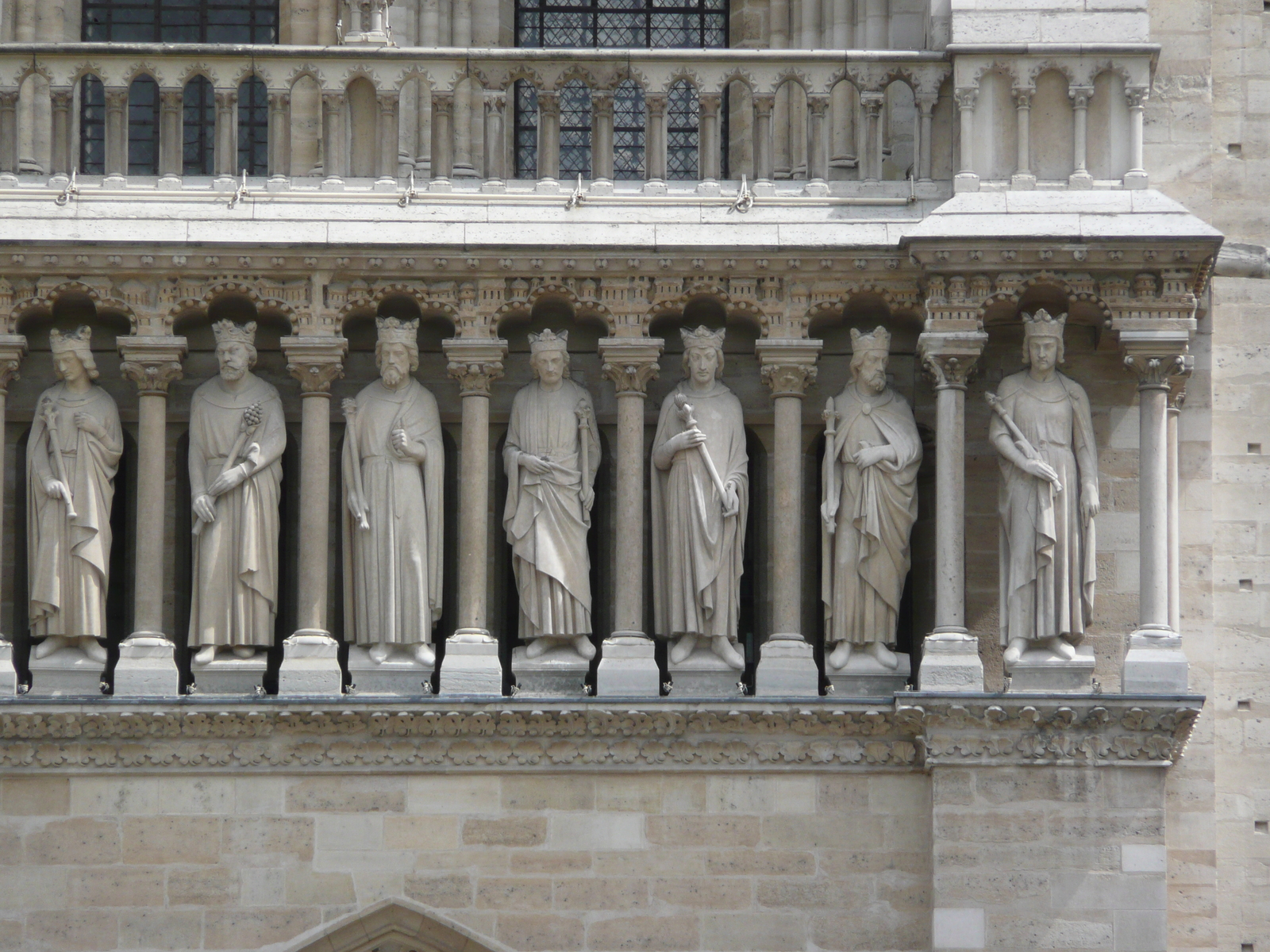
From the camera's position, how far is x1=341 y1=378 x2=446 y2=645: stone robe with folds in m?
19.2

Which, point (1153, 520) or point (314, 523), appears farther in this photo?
point (314, 523)

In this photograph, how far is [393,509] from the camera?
63.1 feet

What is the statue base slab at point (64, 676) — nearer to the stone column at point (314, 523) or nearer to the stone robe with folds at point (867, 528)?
the stone column at point (314, 523)

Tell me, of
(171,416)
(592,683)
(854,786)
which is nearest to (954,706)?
(854,786)

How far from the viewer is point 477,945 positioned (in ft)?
62.3

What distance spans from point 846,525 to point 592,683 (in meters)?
1.72

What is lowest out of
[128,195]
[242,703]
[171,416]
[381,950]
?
[381,950]

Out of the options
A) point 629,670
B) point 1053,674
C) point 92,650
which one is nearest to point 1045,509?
point 1053,674

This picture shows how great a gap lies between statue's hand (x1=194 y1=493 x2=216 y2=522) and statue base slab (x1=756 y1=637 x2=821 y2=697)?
3228 millimetres

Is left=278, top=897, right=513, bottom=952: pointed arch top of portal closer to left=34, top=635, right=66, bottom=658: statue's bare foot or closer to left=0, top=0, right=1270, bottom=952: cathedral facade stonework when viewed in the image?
left=0, top=0, right=1270, bottom=952: cathedral facade stonework

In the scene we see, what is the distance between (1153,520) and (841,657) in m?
1.92

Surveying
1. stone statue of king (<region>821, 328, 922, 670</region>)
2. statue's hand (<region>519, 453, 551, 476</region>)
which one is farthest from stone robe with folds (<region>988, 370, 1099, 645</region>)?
statue's hand (<region>519, 453, 551, 476</region>)

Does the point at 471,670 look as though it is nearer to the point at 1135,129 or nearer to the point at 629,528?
the point at 629,528

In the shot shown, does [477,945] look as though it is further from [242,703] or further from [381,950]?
[242,703]
